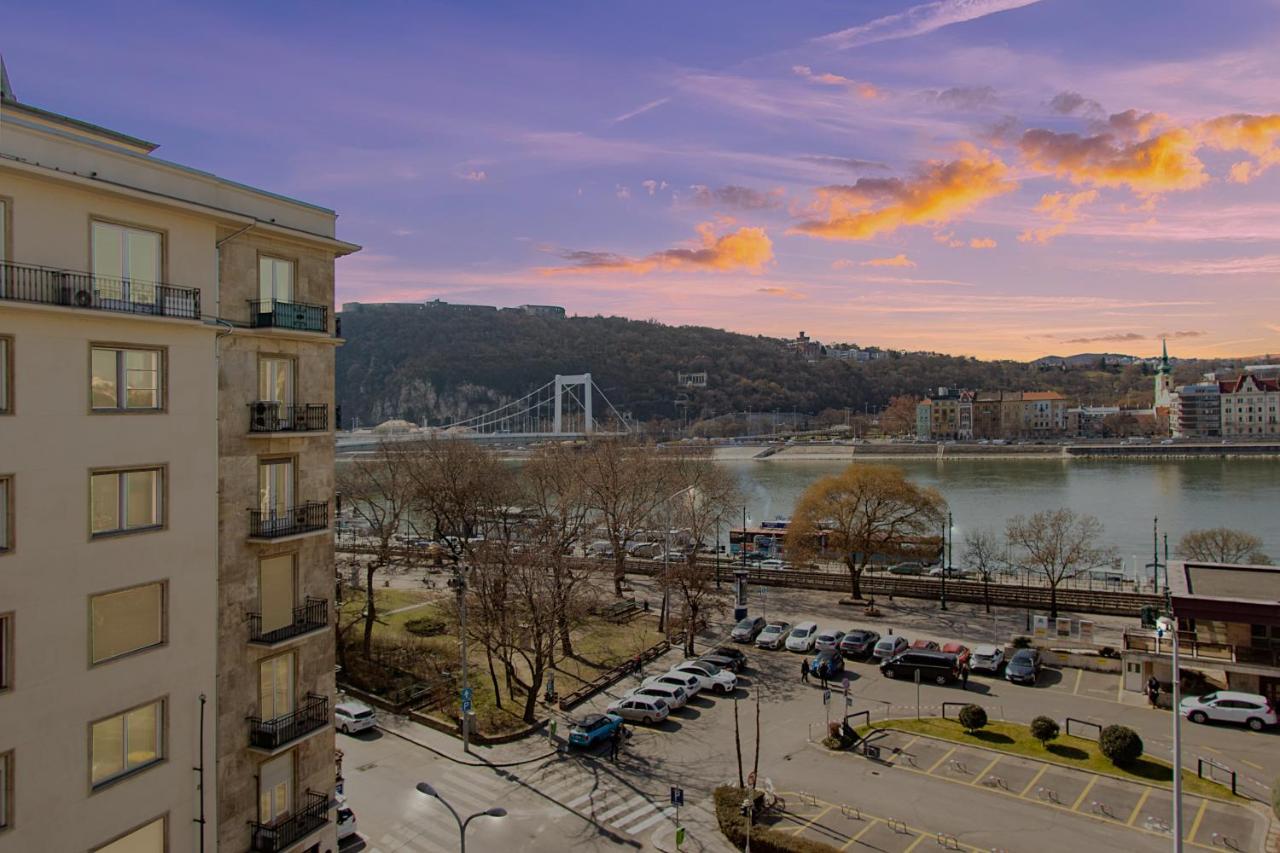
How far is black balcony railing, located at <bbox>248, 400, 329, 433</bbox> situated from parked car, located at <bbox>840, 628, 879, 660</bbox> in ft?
60.4

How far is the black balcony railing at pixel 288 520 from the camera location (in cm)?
998

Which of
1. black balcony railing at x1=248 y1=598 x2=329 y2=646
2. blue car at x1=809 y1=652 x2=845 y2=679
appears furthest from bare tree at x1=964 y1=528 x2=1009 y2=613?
black balcony railing at x1=248 y1=598 x2=329 y2=646

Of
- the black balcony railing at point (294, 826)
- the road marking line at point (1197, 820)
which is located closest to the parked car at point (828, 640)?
the road marking line at point (1197, 820)

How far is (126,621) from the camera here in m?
8.46

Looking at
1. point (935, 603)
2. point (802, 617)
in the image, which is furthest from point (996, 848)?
point (935, 603)

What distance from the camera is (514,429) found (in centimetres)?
13100

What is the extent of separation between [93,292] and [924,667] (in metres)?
20.9

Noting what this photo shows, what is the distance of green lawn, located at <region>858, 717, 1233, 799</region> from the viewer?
15.7 metres

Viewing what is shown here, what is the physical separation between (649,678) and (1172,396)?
16821 centimetres

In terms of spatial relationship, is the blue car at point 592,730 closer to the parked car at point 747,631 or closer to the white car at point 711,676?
the white car at point 711,676

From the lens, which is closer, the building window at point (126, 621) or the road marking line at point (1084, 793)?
the building window at point (126, 621)

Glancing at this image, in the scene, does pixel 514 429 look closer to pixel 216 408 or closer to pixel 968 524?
pixel 968 524

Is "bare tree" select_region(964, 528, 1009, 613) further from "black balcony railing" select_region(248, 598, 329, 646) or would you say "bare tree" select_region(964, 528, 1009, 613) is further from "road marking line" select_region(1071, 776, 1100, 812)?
"black balcony railing" select_region(248, 598, 329, 646)

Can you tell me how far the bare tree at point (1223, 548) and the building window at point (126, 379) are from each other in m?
40.0
